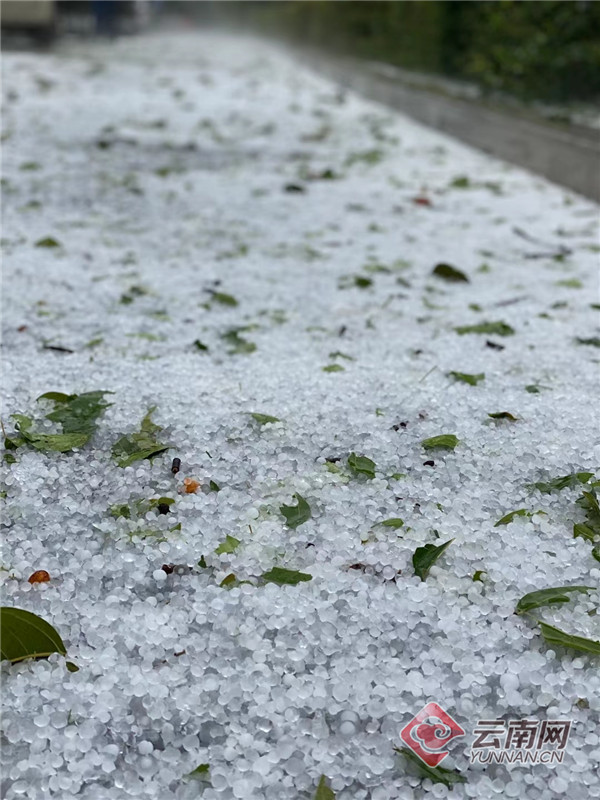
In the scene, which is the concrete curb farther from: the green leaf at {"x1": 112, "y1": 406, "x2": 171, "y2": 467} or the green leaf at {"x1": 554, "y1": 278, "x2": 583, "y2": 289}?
the green leaf at {"x1": 112, "y1": 406, "x2": 171, "y2": 467}

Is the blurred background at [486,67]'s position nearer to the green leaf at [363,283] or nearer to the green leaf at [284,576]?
the green leaf at [363,283]

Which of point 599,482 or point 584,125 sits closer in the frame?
point 599,482

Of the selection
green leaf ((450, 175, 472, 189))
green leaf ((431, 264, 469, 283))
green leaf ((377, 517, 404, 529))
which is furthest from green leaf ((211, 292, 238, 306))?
green leaf ((450, 175, 472, 189))

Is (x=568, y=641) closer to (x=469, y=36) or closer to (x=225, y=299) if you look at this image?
(x=225, y=299)

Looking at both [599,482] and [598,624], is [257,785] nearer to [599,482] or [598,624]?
[598,624]

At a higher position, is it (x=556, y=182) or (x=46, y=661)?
(x=556, y=182)

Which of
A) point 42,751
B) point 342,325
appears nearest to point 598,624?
point 42,751

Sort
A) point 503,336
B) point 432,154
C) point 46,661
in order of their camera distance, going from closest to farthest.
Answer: point 46,661
point 503,336
point 432,154
